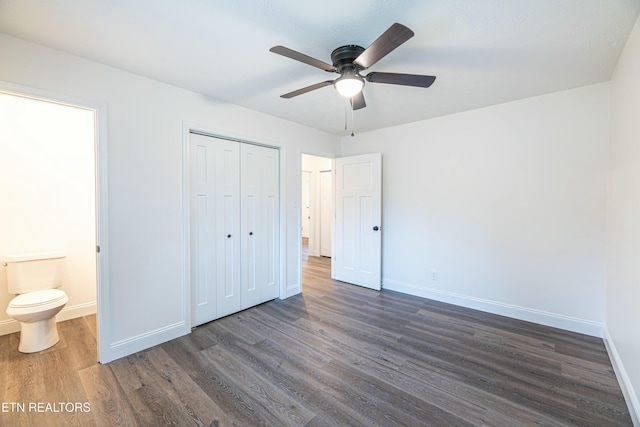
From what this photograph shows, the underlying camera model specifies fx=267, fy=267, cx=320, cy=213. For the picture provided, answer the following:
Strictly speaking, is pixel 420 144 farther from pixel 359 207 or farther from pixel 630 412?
pixel 630 412

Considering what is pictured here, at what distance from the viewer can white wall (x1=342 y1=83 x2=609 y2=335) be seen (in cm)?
262

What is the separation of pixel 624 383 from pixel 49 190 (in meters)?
5.34

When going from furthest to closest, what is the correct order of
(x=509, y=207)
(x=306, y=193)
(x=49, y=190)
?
(x=306, y=193), (x=509, y=207), (x=49, y=190)

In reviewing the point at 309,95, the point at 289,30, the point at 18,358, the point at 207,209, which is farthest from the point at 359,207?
the point at 18,358

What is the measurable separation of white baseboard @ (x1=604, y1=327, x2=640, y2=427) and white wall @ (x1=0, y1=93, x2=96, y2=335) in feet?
15.5

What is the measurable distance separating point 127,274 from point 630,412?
376 centimetres

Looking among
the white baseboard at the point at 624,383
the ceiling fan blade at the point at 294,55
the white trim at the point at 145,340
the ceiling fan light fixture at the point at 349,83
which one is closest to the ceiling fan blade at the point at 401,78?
the ceiling fan light fixture at the point at 349,83

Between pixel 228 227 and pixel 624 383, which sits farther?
pixel 228 227

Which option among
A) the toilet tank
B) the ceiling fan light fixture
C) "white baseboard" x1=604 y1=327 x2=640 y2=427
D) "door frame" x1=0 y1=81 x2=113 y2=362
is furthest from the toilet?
"white baseboard" x1=604 y1=327 x2=640 y2=427

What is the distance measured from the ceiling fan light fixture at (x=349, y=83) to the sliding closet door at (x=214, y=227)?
1677 millimetres

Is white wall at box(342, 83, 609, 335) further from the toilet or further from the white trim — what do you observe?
the toilet

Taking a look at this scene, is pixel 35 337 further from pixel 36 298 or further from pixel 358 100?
pixel 358 100

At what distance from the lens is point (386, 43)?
1.44m

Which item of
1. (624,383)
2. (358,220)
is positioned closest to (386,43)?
(624,383)
